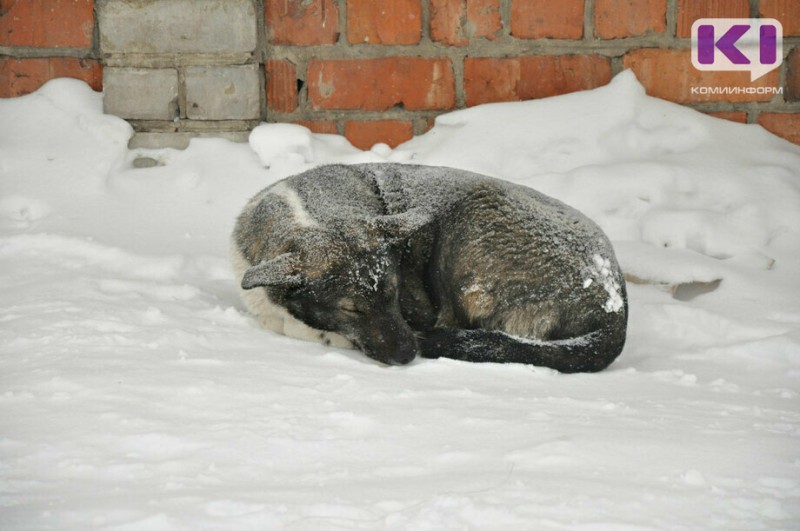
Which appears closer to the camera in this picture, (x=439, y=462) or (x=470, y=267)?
(x=439, y=462)

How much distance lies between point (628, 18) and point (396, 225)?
61.1 inches

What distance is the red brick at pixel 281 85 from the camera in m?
3.54

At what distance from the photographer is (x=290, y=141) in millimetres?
3471

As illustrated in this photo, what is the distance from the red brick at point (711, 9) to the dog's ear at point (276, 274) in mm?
2000

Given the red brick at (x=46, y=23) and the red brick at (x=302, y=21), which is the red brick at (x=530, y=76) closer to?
the red brick at (x=302, y=21)

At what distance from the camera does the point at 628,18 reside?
3479 mm

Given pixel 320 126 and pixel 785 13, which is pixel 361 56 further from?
pixel 785 13

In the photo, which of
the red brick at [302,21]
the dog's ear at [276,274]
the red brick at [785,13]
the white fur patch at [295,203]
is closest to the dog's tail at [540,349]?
the dog's ear at [276,274]

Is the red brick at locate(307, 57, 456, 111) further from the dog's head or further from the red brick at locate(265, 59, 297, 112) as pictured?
the dog's head

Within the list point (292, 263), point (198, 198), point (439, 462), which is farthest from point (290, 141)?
point (439, 462)

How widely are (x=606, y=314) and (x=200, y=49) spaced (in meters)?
1.95

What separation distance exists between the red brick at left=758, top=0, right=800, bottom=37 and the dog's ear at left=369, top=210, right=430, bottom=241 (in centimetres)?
184

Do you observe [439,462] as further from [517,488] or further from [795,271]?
[795,271]

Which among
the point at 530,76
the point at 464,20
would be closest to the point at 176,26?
the point at 464,20
